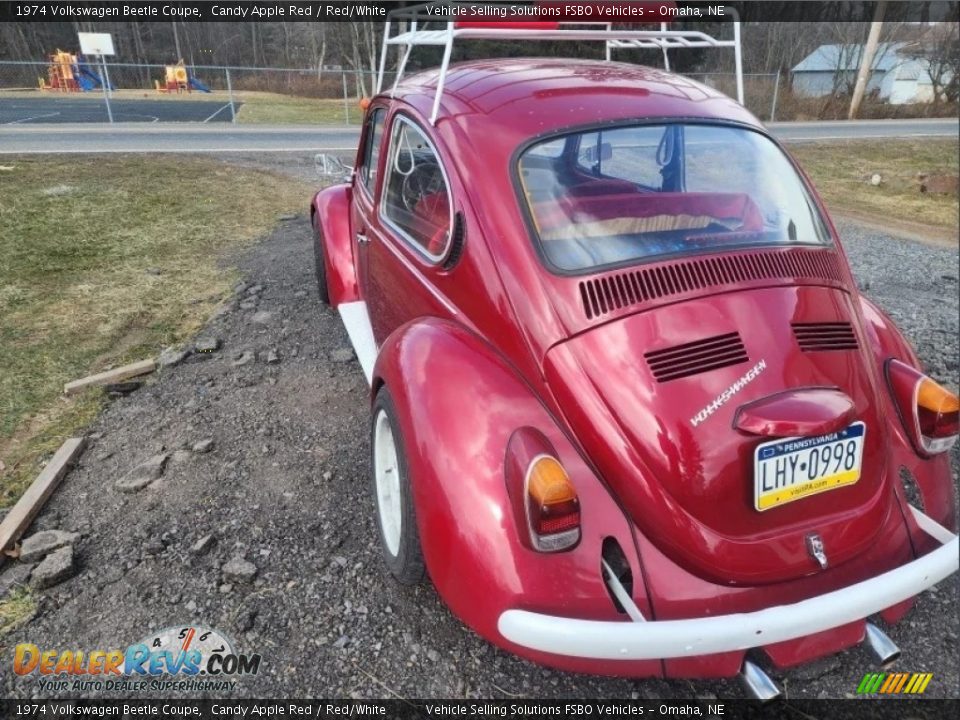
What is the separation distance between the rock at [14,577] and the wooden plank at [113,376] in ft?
5.09

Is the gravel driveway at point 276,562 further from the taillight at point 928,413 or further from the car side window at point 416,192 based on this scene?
the car side window at point 416,192

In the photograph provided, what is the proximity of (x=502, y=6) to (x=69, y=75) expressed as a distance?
21426mm

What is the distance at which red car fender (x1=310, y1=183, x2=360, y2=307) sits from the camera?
4133mm

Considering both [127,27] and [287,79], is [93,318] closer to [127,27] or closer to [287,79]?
[287,79]

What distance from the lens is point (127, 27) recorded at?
27.9m

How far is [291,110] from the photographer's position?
20781mm

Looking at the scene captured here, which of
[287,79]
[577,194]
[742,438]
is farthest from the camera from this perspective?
[287,79]

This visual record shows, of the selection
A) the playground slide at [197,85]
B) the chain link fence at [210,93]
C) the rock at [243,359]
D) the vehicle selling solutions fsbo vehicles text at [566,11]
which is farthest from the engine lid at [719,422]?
the playground slide at [197,85]

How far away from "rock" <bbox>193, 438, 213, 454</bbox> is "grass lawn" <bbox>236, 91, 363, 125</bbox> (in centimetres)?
1690

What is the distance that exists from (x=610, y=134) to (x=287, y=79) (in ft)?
78.7

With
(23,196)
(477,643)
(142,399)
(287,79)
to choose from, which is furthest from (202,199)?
(287,79)

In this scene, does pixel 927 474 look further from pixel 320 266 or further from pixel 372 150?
pixel 320 266

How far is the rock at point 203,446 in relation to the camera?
130 inches

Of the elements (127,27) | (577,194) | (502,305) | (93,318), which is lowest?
(93,318)
